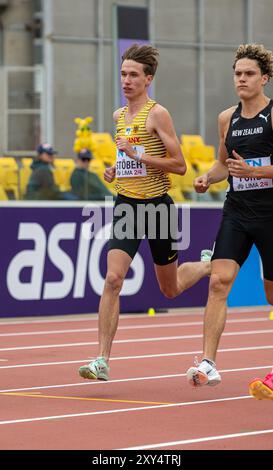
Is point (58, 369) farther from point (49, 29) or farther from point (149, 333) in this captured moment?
point (49, 29)

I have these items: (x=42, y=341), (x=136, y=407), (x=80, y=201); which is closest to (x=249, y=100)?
(x=136, y=407)

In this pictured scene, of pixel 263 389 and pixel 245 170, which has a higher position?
pixel 245 170

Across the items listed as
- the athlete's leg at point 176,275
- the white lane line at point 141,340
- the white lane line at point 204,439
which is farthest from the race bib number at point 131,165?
the white lane line at point 141,340

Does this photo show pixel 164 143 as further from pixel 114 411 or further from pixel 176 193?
pixel 176 193

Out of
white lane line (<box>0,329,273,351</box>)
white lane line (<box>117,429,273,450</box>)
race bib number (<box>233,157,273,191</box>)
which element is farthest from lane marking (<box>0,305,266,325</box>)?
white lane line (<box>117,429,273,450</box>)

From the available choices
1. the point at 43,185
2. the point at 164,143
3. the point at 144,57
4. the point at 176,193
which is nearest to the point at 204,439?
the point at 164,143

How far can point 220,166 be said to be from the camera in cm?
927

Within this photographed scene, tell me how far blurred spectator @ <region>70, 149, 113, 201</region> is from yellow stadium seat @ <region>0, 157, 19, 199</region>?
1.00 m

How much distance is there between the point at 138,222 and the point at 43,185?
682cm

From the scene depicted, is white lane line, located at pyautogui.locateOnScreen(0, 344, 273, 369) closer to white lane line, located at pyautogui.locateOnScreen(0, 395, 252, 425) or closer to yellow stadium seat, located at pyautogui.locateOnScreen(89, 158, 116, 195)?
white lane line, located at pyautogui.locateOnScreen(0, 395, 252, 425)

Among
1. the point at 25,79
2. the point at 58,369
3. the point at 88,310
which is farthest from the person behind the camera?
the point at 25,79

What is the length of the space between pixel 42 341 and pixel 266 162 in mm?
5197

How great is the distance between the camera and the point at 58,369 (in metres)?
10.8

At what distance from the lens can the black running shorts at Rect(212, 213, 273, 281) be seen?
28.8 ft
